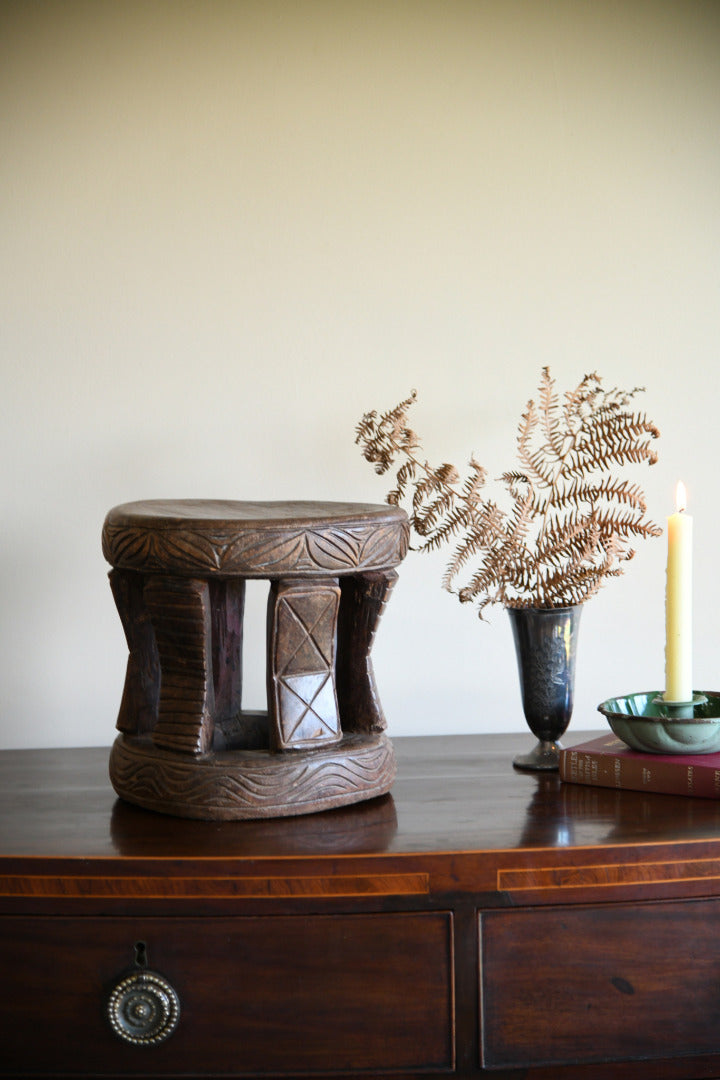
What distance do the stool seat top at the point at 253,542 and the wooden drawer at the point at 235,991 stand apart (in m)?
0.30

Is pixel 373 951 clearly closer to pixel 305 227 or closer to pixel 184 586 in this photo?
pixel 184 586

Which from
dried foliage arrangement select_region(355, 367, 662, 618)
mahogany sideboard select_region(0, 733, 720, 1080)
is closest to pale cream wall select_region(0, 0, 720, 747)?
dried foliage arrangement select_region(355, 367, 662, 618)

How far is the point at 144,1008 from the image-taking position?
88 cm

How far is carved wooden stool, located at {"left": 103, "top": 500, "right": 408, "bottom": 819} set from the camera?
3.08 feet

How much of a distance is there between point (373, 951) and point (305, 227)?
84cm

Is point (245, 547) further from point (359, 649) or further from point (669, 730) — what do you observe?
point (669, 730)

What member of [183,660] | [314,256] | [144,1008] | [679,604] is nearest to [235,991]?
[144,1008]

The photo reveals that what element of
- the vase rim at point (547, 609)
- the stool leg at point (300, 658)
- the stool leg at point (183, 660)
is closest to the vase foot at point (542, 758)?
the vase rim at point (547, 609)

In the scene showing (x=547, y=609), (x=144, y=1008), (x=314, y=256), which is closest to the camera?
(x=144, y=1008)

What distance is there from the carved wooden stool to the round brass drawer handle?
15 centimetres

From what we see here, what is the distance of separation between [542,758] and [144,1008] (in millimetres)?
488

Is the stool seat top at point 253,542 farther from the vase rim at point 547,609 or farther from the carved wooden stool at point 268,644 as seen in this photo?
the vase rim at point 547,609

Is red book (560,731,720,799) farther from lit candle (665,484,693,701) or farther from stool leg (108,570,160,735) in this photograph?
stool leg (108,570,160,735)

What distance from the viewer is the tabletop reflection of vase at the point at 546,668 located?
111 centimetres
